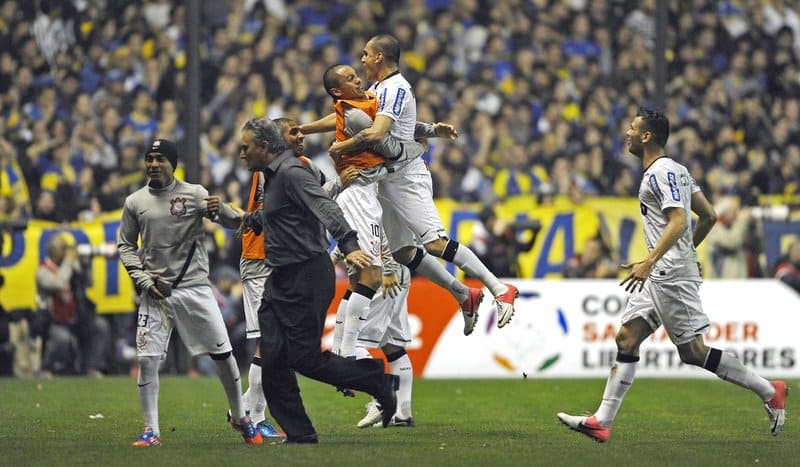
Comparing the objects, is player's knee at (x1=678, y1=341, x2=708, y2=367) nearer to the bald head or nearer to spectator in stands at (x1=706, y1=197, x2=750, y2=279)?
the bald head

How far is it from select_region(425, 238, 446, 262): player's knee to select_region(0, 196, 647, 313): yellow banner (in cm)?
711

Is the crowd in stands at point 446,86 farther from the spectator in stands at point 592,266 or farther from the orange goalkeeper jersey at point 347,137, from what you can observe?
the orange goalkeeper jersey at point 347,137

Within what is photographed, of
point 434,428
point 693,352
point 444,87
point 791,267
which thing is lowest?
point 434,428

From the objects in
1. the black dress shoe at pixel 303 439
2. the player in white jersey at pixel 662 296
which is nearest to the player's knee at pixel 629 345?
the player in white jersey at pixel 662 296

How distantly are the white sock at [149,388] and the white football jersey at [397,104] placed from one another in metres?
2.66

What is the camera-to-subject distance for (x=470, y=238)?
20000mm

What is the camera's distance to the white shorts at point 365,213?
39.5ft

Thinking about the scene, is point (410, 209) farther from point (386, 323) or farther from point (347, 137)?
point (386, 323)

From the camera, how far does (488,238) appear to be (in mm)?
19906

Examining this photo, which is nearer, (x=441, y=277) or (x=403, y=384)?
(x=441, y=277)

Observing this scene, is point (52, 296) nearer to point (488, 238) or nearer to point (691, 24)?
point (488, 238)

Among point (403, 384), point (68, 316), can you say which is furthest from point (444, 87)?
point (403, 384)

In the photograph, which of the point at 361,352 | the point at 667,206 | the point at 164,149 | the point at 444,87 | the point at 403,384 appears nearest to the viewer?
the point at 667,206

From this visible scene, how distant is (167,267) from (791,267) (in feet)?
38.8
